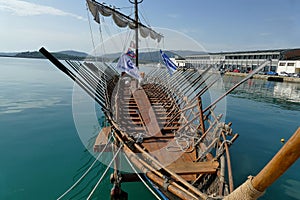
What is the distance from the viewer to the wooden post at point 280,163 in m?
1.52

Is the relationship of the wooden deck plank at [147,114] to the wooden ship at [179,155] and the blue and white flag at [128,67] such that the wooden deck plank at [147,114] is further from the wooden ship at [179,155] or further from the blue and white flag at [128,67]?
the blue and white flag at [128,67]

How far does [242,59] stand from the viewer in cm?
6134

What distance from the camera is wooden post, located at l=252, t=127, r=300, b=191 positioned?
152cm

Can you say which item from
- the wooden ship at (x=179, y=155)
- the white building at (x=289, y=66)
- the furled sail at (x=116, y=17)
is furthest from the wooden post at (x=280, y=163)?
the white building at (x=289, y=66)

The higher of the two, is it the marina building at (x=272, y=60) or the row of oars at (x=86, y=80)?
the marina building at (x=272, y=60)

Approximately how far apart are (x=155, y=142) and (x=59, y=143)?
18.2 feet

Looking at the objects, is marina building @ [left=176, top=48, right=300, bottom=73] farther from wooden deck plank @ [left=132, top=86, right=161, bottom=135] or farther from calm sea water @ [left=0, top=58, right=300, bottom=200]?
wooden deck plank @ [left=132, top=86, right=161, bottom=135]

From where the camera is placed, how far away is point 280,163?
165 cm

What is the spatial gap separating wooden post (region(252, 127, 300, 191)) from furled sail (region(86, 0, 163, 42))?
1524cm

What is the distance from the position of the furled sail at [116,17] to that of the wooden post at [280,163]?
15.2 m

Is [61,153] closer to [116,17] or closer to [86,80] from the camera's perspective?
[86,80]

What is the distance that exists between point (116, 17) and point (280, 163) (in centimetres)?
1878

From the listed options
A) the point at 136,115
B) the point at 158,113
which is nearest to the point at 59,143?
the point at 136,115

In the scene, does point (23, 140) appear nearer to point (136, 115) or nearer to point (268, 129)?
point (136, 115)
